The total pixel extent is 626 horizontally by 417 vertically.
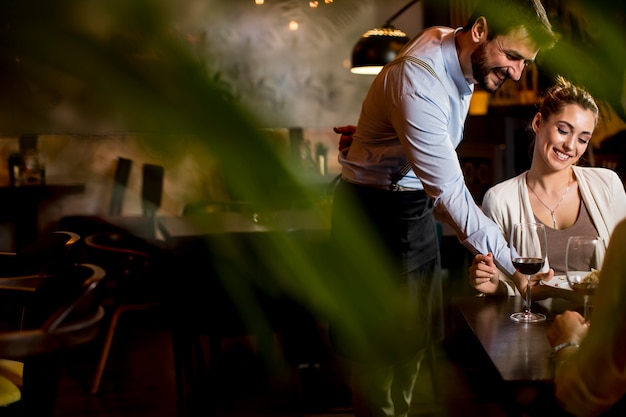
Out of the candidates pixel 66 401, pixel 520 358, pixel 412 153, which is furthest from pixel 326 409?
pixel 520 358

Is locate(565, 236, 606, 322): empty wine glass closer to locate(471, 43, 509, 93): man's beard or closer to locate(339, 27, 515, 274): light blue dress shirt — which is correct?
locate(339, 27, 515, 274): light blue dress shirt

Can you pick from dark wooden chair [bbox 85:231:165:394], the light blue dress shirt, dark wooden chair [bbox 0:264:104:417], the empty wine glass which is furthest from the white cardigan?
dark wooden chair [bbox 85:231:165:394]

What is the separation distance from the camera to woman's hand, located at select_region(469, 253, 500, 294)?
1.62 m

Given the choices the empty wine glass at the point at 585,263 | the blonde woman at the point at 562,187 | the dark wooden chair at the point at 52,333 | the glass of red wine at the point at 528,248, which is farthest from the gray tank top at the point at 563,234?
the dark wooden chair at the point at 52,333

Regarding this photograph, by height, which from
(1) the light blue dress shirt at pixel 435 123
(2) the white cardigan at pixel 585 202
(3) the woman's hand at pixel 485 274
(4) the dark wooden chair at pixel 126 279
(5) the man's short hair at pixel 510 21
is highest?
(5) the man's short hair at pixel 510 21

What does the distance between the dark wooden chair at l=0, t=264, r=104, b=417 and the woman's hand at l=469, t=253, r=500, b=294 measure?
0.81 metres

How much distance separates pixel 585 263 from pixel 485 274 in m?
0.35

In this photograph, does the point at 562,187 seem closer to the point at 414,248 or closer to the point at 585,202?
the point at 585,202

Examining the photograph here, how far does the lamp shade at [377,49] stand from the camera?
423 cm

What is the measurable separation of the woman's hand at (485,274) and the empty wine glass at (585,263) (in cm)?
26

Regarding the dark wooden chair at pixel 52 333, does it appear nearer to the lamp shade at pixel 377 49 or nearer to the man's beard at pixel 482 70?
the man's beard at pixel 482 70

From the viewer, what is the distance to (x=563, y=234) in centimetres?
208

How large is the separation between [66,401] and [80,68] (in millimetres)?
3296

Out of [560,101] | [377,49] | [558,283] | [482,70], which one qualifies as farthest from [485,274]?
[377,49]
